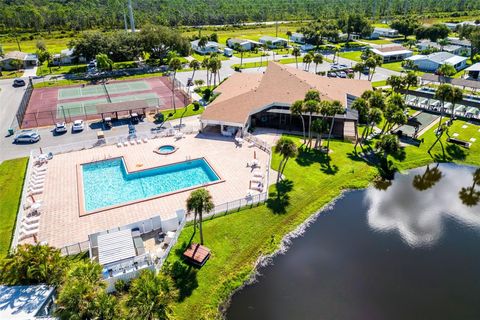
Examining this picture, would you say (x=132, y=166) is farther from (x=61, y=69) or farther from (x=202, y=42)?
(x=202, y=42)

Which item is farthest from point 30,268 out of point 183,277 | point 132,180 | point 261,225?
point 261,225

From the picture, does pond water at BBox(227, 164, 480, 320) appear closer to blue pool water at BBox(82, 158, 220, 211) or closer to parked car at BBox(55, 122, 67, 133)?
blue pool water at BBox(82, 158, 220, 211)

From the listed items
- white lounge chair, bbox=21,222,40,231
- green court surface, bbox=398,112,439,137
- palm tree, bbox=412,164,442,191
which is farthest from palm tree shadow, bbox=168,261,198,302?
green court surface, bbox=398,112,439,137

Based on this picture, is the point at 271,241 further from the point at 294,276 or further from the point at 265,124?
the point at 265,124

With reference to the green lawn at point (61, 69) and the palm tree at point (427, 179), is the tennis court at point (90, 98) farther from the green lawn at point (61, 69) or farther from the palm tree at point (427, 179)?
the palm tree at point (427, 179)

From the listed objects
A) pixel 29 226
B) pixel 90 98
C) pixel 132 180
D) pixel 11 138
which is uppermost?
pixel 90 98

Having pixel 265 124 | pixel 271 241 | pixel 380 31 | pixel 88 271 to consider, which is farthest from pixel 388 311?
pixel 380 31

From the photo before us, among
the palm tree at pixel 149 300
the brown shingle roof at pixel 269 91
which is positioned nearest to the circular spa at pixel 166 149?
the brown shingle roof at pixel 269 91
